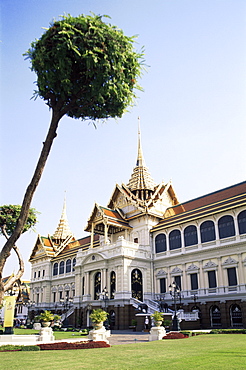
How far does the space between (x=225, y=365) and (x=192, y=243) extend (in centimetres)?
2765

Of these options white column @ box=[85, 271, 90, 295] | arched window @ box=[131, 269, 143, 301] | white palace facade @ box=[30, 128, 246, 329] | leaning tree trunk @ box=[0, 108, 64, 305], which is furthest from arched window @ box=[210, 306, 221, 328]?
leaning tree trunk @ box=[0, 108, 64, 305]

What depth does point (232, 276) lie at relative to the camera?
32.3 m

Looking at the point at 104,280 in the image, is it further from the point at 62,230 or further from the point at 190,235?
the point at 62,230

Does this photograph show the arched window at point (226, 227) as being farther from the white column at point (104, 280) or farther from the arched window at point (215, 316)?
the white column at point (104, 280)

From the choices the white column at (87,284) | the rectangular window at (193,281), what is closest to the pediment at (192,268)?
the rectangular window at (193,281)

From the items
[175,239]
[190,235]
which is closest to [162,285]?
[175,239]

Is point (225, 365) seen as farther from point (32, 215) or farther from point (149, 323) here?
point (32, 215)

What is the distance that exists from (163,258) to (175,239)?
2.63 metres

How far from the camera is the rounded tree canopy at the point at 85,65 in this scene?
15.1 meters

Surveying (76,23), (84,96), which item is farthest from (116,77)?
(76,23)

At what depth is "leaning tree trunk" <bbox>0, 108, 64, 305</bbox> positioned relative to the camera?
1338cm

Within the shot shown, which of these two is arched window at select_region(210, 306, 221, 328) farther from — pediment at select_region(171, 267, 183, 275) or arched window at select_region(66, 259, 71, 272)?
arched window at select_region(66, 259, 71, 272)

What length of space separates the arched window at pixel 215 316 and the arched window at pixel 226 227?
693cm

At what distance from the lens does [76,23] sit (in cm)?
1534
